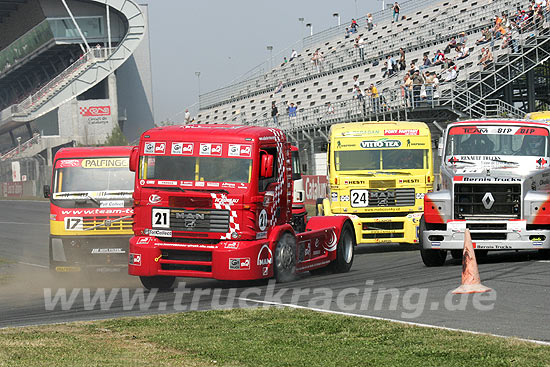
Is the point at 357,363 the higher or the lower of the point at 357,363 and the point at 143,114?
the lower

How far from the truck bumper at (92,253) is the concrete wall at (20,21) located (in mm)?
66713

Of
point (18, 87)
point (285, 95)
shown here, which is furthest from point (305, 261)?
point (18, 87)

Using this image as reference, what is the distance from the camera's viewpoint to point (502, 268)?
1509 centimetres

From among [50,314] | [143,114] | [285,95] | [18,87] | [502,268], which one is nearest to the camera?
[50,314]

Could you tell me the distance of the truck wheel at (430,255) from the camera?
15945mm

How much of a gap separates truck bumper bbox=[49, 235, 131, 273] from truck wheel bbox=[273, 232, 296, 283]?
3431mm

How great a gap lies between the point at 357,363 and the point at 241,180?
20.4 feet

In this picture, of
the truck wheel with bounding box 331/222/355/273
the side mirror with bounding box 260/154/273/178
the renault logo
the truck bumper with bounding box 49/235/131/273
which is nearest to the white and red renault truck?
the renault logo

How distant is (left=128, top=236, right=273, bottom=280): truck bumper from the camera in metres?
13.7

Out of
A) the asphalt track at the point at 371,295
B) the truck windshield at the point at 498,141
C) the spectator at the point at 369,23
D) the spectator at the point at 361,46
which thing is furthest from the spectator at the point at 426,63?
the truck windshield at the point at 498,141

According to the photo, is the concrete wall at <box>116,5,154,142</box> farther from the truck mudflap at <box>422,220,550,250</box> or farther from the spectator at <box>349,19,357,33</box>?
the truck mudflap at <box>422,220,550,250</box>

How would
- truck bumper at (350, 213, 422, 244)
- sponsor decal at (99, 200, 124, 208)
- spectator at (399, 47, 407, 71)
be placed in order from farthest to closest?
spectator at (399, 47, 407, 71) < truck bumper at (350, 213, 422, 244) < sponsor decal at (99, 200, 124, 208)

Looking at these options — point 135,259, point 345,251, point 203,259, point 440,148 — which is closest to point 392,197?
point 440,148

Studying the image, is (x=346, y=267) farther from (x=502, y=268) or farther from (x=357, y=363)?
(x=357, y=363)
